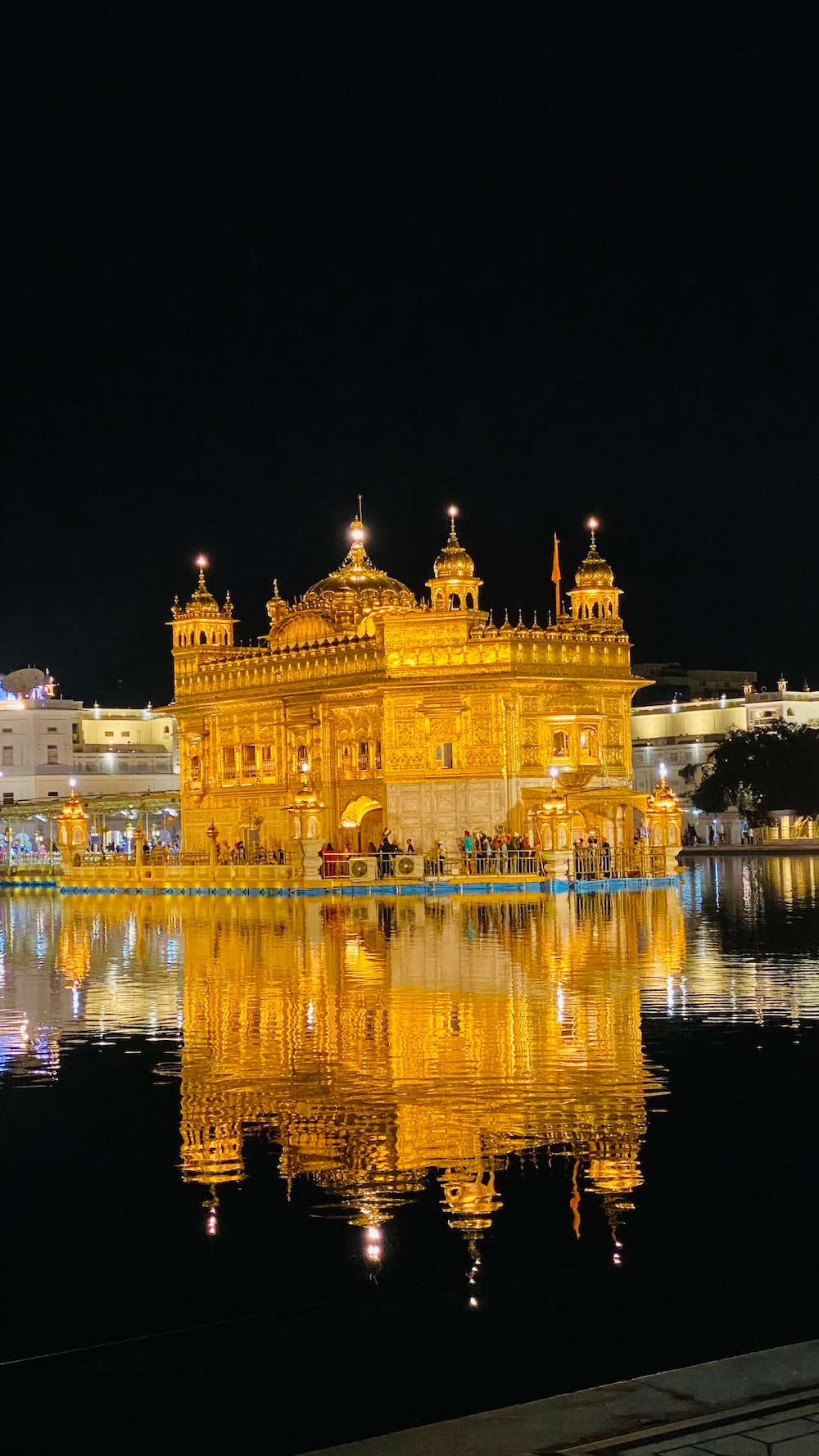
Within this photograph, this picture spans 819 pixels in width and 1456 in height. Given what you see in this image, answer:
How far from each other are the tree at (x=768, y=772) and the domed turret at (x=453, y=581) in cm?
3544

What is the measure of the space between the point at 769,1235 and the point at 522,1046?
19.7 ft

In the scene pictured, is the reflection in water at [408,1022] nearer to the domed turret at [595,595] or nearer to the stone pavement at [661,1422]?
the stone pavement at [661,1422]

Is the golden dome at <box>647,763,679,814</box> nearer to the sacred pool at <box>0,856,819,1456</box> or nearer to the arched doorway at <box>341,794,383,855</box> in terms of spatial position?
the arched doorway at <box>341,794,383,855</box>

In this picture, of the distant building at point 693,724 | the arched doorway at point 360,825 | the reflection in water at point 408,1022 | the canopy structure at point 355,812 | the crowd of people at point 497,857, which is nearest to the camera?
the reflection in water at point 408,1022

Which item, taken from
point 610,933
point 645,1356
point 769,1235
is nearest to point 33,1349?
point 645,1356

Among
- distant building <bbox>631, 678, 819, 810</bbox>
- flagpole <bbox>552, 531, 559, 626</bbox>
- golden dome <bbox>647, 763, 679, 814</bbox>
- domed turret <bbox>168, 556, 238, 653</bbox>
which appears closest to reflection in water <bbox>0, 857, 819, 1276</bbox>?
golden dome <bbox>647, 763, 679, 814</bbox>

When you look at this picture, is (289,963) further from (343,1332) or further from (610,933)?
(343,1332)

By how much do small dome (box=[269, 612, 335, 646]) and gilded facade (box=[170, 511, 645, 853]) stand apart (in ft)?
0.22

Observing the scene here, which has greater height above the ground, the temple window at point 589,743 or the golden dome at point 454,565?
the golden dome at point 454,565

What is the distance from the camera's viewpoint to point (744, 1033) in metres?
14.3

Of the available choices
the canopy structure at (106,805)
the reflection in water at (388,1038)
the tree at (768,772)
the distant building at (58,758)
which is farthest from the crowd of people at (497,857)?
the distant building at (58,758)

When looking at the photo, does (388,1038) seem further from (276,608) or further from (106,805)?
(106,805)

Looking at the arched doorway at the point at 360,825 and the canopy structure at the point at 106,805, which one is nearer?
the arched doorway at the point at 360,825

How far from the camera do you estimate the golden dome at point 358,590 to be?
5288 centimetres
